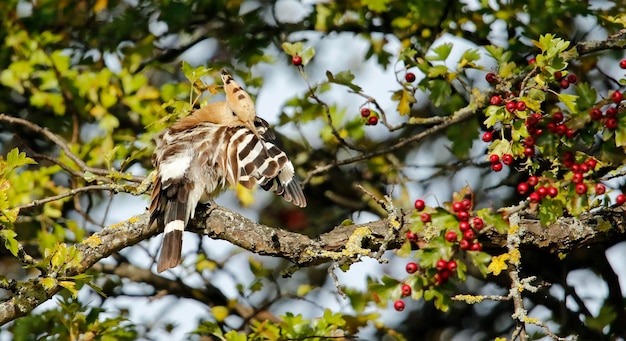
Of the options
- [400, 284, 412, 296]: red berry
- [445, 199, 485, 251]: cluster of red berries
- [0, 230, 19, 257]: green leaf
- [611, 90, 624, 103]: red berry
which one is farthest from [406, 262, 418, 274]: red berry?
[0, 230, 19, 257]: green leaf

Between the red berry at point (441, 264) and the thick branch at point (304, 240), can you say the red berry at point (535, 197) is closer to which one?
the red berry at point (441, 264)

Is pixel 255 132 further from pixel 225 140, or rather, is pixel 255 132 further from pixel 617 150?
pixel 617 150

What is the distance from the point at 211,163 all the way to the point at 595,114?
2.12 metres

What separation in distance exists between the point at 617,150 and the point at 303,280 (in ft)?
13.4

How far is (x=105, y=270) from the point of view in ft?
19.0

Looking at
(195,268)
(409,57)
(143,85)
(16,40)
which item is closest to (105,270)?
(195,268)

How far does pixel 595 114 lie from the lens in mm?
3334

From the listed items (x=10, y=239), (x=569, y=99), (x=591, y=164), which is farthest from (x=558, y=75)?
(x=10, y=239)

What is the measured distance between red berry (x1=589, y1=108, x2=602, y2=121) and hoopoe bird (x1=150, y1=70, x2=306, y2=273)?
1460 millimetres

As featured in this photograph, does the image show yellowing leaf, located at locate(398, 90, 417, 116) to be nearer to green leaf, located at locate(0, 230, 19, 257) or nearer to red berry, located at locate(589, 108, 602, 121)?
red berry, located at locate(589, 108, 602, 121)

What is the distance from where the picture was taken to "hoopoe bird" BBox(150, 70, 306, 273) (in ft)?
14.0

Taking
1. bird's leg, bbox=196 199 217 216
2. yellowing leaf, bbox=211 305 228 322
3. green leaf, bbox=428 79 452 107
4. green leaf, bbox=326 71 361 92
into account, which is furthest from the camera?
yellowing leaf, bbox=211 305 228 322

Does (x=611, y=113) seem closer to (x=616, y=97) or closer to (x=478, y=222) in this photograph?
(x=616, y=97)

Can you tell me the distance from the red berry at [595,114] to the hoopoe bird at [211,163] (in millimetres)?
1460
